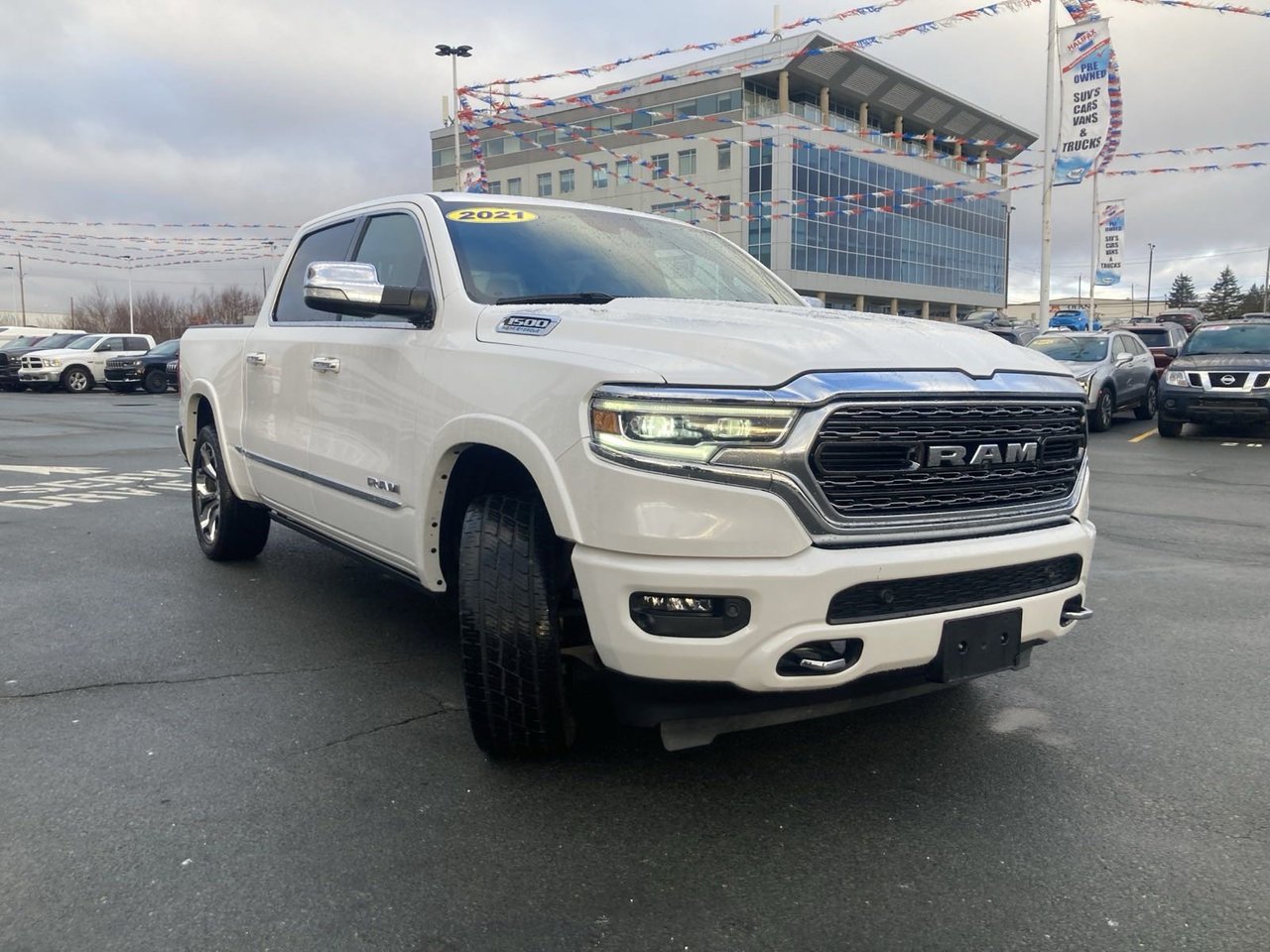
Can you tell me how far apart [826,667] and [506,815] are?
102 cm

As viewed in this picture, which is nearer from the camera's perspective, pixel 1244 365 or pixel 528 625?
pixel 528 625

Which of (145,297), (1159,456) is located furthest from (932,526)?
(145,297)

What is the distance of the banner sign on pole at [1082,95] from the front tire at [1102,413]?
22.3 ft

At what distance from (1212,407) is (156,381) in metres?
27.3

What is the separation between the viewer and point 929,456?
284 centimetres

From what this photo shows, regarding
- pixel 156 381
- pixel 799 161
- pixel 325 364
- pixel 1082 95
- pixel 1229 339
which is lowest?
pixel 156 381

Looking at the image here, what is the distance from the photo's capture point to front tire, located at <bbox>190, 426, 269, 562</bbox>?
19.0 feet

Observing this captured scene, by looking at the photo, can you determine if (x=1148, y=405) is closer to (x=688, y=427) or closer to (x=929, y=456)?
(x=929, y=456)

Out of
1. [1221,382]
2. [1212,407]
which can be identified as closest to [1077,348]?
[1221,382]

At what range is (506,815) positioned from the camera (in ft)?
9.71

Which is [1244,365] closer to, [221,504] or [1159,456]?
[1159,456]

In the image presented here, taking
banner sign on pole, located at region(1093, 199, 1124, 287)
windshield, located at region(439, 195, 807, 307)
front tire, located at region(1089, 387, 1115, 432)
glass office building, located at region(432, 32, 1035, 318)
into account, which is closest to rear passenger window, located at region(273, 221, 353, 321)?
windshield, located at region(439, 195, 807, 307)

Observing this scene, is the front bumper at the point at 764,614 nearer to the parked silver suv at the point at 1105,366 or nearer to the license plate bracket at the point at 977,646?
the license plate bracket at the point at 977,646

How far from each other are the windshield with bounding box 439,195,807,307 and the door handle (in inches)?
30.5
